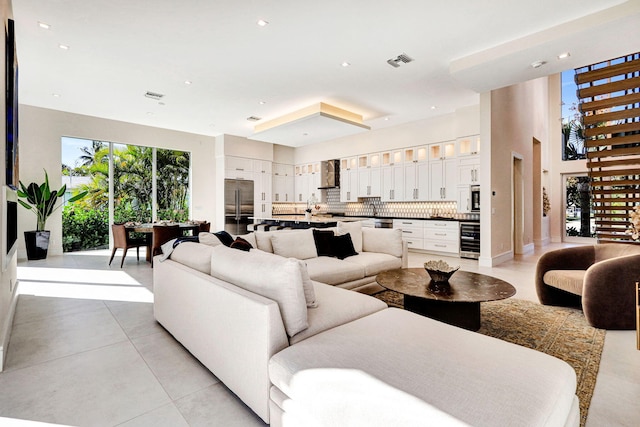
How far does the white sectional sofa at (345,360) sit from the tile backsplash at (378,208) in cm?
584

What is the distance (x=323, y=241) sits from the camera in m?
4.04

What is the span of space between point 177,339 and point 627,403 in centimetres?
300

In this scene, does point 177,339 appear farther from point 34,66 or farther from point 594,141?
point 594,141

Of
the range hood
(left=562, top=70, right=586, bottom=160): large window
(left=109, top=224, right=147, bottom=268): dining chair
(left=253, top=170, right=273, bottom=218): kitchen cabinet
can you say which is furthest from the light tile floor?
(left=562, top=70, right=586, bottom=160): large window

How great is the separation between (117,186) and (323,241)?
6300mm

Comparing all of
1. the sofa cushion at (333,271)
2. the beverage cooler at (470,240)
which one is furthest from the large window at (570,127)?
the sofa cushion at (333,271)

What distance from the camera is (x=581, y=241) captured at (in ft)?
30.3

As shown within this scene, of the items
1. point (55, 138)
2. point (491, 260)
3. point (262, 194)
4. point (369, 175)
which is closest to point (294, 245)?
point (491, 260)

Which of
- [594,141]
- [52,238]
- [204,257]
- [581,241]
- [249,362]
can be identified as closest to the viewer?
[249,362]

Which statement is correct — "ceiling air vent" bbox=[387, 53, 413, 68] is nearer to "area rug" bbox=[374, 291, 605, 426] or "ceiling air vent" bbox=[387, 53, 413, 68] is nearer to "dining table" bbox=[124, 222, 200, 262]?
"area rug" bbox=[374, 291, 605, 426]

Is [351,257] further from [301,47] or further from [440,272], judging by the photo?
[301,47]

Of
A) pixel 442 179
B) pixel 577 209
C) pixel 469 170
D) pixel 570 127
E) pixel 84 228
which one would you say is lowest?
pixel 84 228

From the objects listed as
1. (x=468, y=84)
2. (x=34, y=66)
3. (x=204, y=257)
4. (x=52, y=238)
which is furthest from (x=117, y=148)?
(x=468, y=84)

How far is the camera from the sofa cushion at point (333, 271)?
3238 mm
